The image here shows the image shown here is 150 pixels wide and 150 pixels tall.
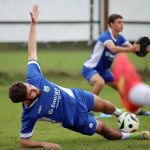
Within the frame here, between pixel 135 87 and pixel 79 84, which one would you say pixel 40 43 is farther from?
Result: pixel 135 87

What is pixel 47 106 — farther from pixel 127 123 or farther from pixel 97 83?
pixel 97 83

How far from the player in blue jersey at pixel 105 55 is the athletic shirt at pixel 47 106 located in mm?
3130

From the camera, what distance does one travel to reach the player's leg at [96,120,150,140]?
8.55 metres

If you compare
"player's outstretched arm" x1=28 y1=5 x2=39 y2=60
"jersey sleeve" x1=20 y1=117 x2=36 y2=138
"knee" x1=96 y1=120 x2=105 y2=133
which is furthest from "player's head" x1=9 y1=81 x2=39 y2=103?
"knee" x1=96 y1=120 x2=105 y2=133

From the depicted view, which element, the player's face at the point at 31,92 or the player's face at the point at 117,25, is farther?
the player's face at the point at 117,25

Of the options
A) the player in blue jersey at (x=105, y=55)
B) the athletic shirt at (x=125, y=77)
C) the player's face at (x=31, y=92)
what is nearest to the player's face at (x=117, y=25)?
the player in blue jersey at (x=105, y=55)

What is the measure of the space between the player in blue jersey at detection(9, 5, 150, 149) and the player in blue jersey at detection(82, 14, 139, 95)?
2.86 m

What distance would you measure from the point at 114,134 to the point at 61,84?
25.8 ft

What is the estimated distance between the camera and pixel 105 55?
11789mm

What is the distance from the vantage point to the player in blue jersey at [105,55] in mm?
11523

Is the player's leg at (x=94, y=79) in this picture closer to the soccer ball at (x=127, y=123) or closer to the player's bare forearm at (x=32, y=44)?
the soccer ball at (x=127, y=123)

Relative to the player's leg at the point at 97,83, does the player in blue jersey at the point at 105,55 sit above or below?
above

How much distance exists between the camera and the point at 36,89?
25.9 feet

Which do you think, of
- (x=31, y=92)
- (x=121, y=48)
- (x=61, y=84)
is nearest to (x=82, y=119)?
(x=31, y=92)
